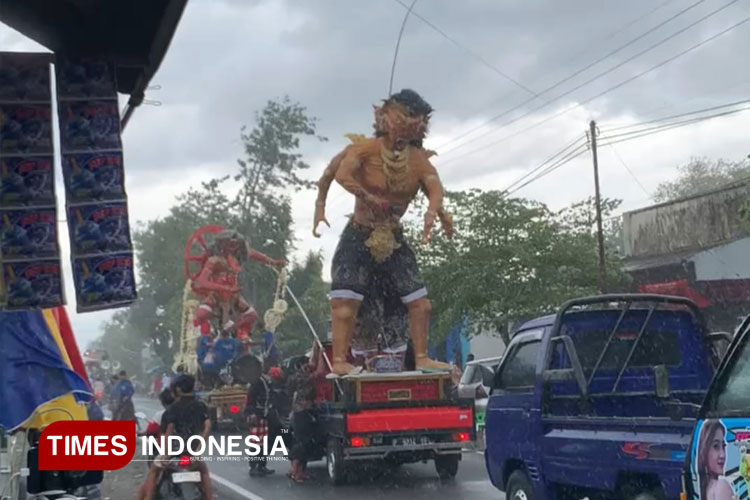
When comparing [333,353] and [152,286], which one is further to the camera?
[152,286]

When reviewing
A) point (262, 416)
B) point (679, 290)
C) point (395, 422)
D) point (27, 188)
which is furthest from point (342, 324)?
point (679, 290)

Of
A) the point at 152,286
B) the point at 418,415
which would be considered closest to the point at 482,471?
the point at 418,415

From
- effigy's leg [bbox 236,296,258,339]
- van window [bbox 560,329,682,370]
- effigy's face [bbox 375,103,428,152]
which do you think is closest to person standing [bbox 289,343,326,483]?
effigy's face [bbox 375,103,428,152]

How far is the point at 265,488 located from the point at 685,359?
20.4 ft

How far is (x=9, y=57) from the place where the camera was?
566 cm

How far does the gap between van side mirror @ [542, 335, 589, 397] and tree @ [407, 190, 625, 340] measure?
1289 cm

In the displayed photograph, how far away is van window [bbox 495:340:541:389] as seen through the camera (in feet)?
26.8

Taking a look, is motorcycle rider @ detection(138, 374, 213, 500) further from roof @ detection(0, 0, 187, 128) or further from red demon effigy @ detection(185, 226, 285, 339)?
red demon effigy @ detection(185, 226, 285, 339)

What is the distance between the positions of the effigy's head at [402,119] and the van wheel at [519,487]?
6030mm

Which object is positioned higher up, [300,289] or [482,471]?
[300,289]

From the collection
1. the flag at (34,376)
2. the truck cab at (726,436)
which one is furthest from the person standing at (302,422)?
the truck cab at (726,436)

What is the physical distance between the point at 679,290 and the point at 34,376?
17.5m

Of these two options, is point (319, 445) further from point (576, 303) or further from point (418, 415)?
point (576, 303)

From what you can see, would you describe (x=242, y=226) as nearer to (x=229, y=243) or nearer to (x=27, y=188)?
(x=229, y=243)
